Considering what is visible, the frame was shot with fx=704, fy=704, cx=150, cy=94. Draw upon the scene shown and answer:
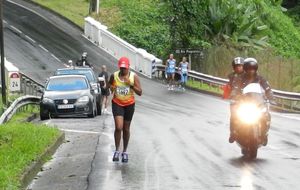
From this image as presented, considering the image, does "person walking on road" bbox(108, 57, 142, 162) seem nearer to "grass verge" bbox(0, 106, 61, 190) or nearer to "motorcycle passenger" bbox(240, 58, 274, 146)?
"grass verge" bbox(0, 106, 61, 190)

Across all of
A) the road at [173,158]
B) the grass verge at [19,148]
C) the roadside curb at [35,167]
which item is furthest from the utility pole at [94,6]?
the roadside curb at [35,167]

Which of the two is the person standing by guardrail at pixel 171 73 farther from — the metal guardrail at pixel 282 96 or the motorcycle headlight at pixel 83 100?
the motorcycle headlight at pixel 83 100

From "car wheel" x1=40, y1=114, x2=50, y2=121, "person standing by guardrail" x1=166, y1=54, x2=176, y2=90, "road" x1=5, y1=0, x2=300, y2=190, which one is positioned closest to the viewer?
"road" x1=5, y1=0, x2=300, y2=190

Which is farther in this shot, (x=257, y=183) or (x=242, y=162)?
(x=242, y=162)

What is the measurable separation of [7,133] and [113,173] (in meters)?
3.65

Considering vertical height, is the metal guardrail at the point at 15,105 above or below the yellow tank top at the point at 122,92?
below

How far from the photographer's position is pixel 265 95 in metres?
12.9

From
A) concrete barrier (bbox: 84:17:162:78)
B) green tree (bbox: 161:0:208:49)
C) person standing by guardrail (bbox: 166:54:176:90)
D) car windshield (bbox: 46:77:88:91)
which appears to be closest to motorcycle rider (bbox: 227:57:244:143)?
car windshield (bbox: 46:77:88:91)

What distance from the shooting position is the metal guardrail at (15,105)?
20109mm

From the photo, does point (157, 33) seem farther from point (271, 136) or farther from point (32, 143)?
point (32, 143)

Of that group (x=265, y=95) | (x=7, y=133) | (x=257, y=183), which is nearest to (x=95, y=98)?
(x=7, y=133)

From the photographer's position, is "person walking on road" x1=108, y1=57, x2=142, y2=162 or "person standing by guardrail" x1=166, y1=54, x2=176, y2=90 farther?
"person standing by guardrail" x1=166, y1=54, x2=176, y2=90

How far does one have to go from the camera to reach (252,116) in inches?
488

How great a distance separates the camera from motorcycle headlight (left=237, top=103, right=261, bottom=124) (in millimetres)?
12398
